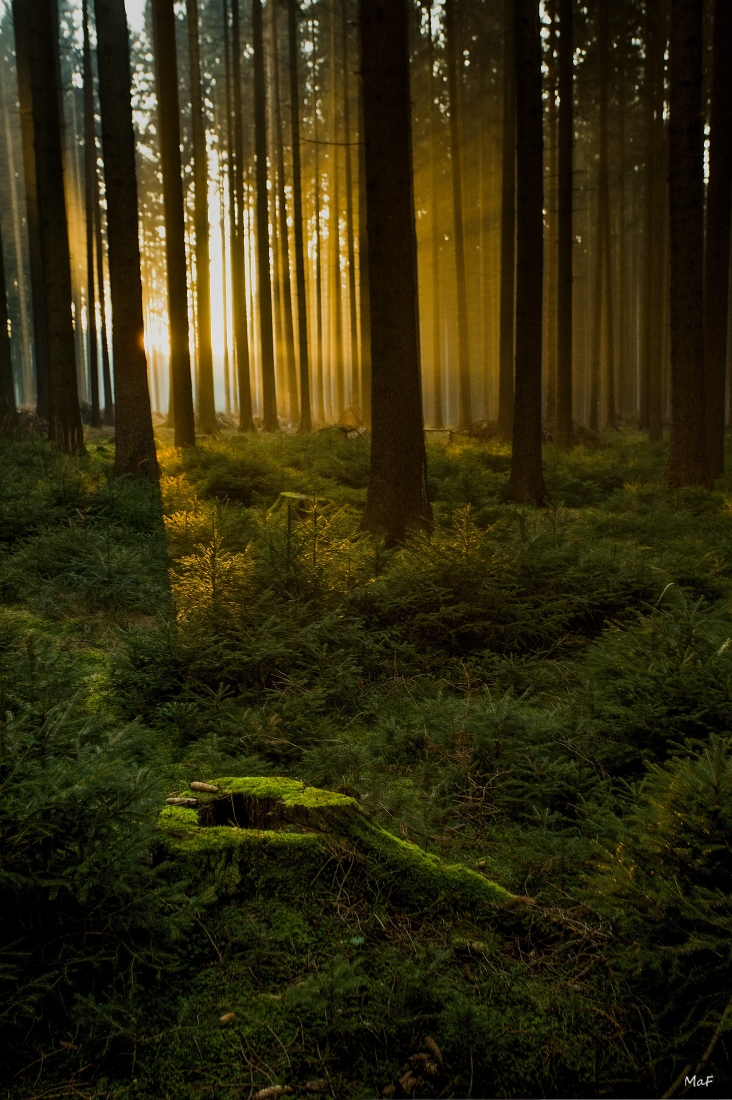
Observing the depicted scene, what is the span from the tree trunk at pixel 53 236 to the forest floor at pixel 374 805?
277 inches

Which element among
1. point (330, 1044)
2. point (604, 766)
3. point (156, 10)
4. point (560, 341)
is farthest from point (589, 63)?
point (330, 1044)

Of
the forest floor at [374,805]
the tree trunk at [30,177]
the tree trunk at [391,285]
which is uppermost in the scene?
the tree trunk at [30,177]

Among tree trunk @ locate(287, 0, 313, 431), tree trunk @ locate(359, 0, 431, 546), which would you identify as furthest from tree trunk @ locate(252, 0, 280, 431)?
tree trunk @ locate(359, 0, 431, 546)

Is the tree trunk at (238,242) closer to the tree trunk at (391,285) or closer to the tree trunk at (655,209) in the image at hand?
the tree trunk at (655,209)

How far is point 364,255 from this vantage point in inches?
861

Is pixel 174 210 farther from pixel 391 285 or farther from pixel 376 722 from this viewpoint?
pixel 376 722

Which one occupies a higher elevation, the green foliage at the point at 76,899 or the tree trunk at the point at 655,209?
the tree trunk at the point at 655,209

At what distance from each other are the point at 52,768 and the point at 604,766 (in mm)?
2884

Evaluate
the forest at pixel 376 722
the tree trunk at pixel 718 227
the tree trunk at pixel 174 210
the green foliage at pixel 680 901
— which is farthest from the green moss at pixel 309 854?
the tree trunk at pixel 174 210

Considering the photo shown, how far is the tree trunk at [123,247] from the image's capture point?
38.1 feet

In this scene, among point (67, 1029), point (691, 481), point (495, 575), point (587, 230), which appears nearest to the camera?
point (67, 1029)

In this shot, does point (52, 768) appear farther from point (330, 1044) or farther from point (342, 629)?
point (342, 629)

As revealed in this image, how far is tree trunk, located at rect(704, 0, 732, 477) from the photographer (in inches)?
541

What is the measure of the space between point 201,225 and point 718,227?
45.7 ft
